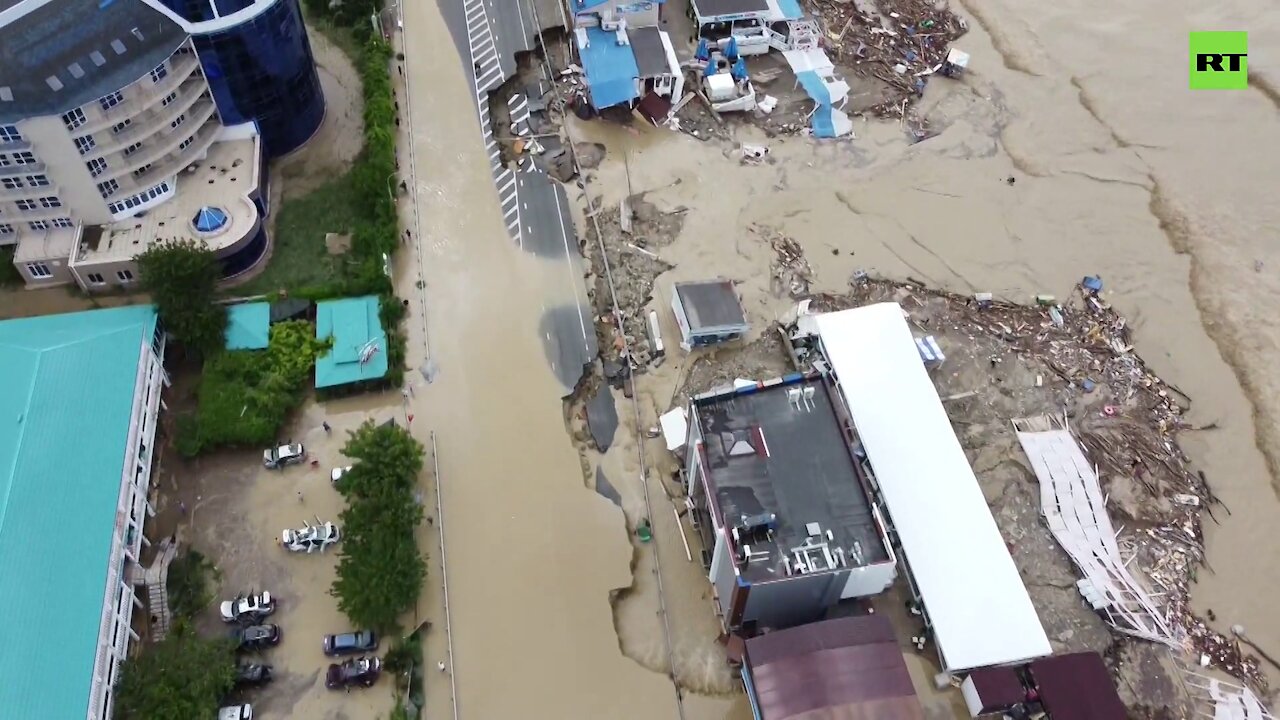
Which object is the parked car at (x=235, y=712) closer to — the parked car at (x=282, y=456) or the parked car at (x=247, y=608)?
the parked car at (x=247, y=608)

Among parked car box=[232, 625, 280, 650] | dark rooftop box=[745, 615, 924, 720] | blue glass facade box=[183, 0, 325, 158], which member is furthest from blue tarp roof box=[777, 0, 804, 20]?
parked car box=[232, 625, 280, 650]

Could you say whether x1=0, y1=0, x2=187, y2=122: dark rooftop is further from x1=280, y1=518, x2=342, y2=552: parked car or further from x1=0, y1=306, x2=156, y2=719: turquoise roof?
x1=280, y1=518, x2=342, y2=552: parked car

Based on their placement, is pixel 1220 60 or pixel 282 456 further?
pixel 1220 60

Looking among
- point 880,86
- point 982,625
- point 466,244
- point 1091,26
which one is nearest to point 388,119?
point 466,244

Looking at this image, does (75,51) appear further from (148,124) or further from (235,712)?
(235,712)

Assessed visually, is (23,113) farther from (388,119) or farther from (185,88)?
(388,119)

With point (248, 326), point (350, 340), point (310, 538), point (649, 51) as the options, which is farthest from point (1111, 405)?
point (248, 326)
